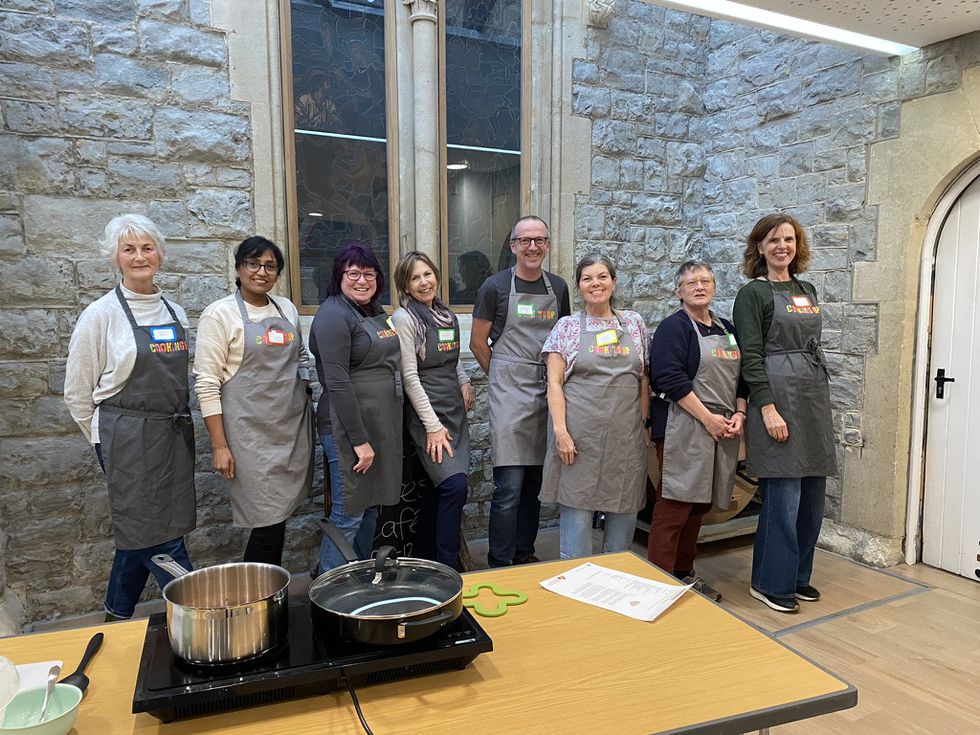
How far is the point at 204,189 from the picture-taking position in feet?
10.3

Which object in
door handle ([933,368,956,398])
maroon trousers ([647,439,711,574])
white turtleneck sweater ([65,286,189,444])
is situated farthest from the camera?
door handle ([933,368,956,398])

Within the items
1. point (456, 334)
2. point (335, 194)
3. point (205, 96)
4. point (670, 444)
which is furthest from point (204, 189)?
point (670, 444)

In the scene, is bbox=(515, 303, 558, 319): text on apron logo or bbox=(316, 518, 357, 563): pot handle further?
bbox=(515, 303, 558, 319): text on apron logo

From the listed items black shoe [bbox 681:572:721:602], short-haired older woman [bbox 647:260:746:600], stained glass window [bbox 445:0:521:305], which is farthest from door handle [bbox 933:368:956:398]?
stained glass window [bbox 445:0:521:305]

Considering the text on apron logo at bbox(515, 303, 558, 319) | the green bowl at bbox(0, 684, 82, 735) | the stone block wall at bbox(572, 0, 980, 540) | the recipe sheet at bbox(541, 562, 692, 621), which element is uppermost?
the stone block wall at bbox(572, 0, 980, 540)

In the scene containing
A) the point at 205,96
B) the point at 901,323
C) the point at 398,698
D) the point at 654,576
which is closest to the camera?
the point at 398,698

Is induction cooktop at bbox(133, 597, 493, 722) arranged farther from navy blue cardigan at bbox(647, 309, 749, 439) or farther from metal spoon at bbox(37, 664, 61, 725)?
navy blue cardigan at bbox(647, 309, 749, 439)

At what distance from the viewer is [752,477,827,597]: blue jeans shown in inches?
117

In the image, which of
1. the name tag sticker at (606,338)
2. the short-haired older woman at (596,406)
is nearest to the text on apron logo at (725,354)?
→ the short-haired older woman at (596,406)

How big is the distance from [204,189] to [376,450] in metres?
1.45

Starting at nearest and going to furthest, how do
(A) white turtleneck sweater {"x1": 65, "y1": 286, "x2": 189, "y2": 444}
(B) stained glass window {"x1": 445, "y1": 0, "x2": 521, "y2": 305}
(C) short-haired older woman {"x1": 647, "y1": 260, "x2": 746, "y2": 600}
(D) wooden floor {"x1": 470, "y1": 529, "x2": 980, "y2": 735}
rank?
(D) wooden floor {"x1": 470, "y1": 529, "x2": 980, "y2": 735}
(A) white turtleneck sweater {"x1": 65, "y1": 286, "x2": 189, "y2": 444}
(C) short-haired older woman {"x1": 647, "y1": 260, "x2": 746, "y2": 600}
(B) stained glass window {"x1": 445, "y1": 0, "x2": 521, "y2": 305}

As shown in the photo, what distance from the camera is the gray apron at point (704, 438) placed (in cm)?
295

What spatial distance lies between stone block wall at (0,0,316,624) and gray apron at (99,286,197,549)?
62cm

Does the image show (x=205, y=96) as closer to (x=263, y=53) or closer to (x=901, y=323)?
(x=263, y=53)
